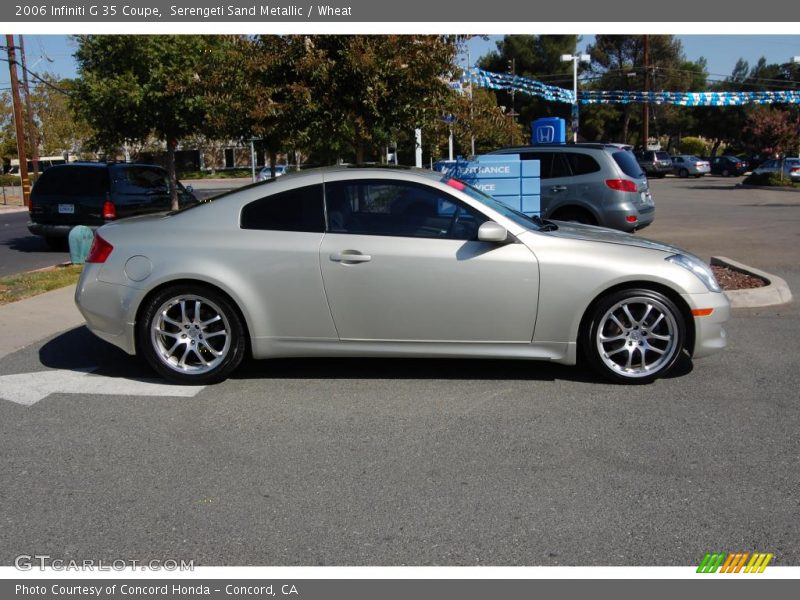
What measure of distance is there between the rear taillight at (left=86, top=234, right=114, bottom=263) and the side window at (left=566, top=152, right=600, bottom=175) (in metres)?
8.43

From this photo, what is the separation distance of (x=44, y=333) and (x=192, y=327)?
8.51 feet

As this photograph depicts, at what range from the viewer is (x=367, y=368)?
6320 millimetres

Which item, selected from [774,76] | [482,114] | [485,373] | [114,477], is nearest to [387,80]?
[482,114]

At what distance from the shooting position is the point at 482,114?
34.5 ft

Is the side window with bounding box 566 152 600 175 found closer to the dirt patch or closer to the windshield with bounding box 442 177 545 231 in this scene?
the dirt patch

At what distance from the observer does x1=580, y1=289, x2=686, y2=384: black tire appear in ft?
18.4

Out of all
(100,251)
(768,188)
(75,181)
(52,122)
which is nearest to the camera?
(100,251)

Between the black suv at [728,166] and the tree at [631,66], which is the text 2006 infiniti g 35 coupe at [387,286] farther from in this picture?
the tree at [631,66]

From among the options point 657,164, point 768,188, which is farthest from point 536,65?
point 768,188

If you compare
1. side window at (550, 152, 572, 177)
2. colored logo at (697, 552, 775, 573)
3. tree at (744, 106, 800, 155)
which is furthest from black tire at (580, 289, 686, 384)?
tree at (744, 106, 800, 155)

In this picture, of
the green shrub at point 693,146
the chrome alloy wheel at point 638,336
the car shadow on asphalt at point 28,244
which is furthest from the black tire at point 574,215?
the green shrub at point 693,146

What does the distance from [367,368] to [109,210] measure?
923 centimetres

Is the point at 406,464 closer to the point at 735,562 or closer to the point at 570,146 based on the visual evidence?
the point at 735,562

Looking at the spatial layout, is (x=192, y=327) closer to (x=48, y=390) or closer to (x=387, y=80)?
(x=48, y=390)
